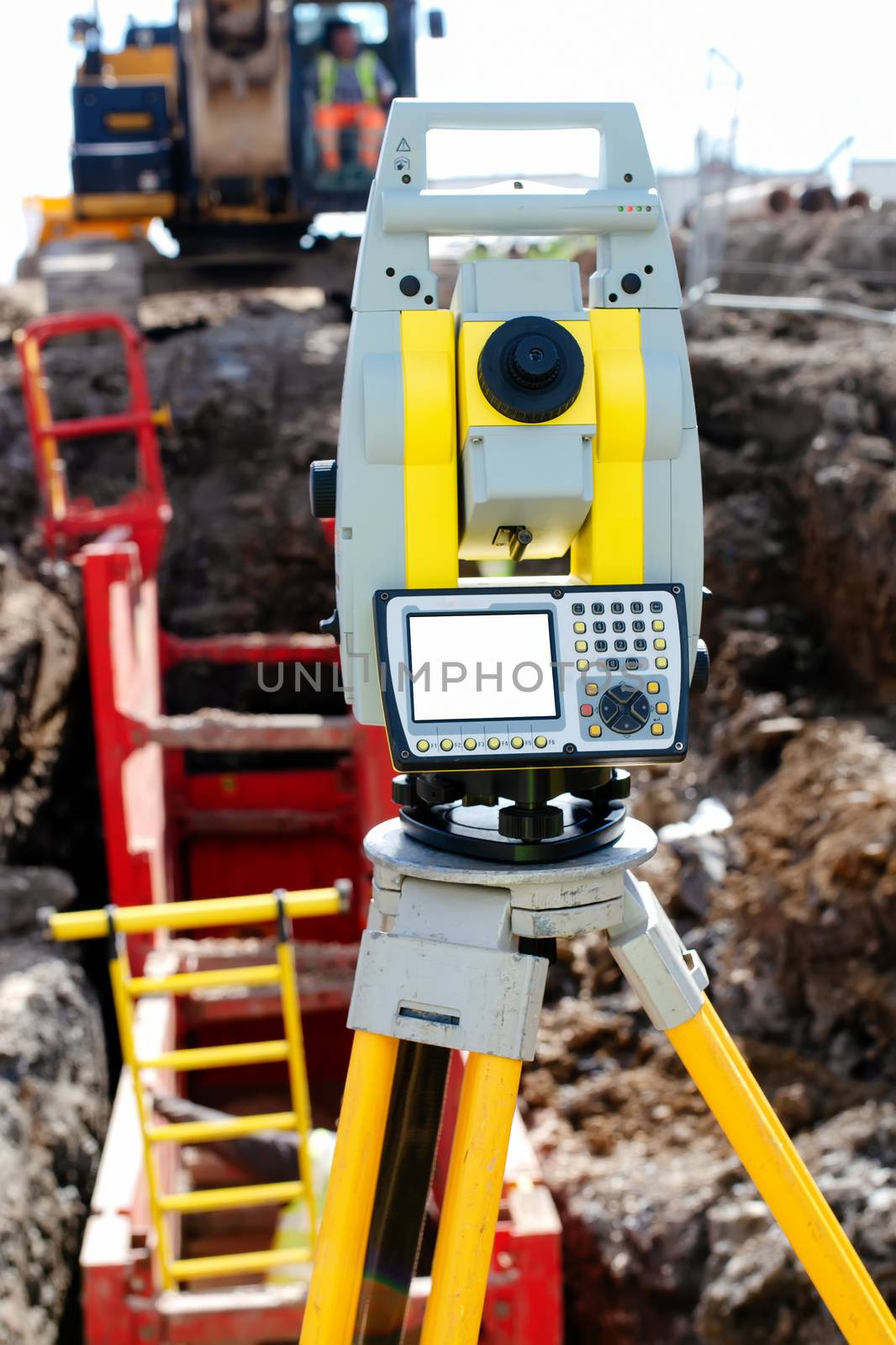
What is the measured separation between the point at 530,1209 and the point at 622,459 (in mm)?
2234

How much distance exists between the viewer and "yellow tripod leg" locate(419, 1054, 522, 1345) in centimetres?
142

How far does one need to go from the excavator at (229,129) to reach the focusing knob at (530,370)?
6829mm

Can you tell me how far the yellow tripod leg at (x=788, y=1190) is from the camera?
1487mm

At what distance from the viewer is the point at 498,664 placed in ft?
4.71

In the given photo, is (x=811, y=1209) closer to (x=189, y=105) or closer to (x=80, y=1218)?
(x=80, y=1218)

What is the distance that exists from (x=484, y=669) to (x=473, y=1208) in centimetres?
59

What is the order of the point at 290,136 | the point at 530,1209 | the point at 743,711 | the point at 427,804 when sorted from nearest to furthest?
the point at 427,804 → the point at 530,1209 → the point at 743,711 → the point at 290,136

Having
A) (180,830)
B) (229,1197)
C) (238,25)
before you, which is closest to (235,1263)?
(229,1197)

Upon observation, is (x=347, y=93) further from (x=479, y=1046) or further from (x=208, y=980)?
(x=479, y=1046)

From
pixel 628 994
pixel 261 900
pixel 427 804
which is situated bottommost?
pixel 628 994

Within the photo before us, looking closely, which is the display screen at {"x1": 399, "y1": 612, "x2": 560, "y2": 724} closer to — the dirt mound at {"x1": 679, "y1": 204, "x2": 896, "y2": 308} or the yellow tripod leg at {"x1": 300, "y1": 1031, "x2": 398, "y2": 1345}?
the yellow tripod leg at {"x1": 300, "y1": 1031, "x2": 398, "y2": 1345}

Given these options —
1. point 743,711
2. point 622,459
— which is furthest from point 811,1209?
point 743,711

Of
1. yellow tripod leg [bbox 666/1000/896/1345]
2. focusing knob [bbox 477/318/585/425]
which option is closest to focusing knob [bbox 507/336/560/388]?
focusing knob [bbox 477/318/585/425]

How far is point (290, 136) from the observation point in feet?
26.5
